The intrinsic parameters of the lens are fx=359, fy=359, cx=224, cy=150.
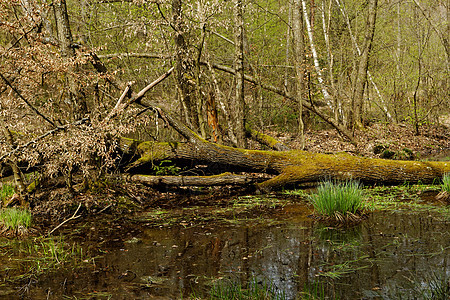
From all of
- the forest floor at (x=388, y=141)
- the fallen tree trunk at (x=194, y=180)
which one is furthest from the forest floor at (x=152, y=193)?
the fallen tree trunk at (x=194, y=180)

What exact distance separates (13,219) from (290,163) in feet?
17.5

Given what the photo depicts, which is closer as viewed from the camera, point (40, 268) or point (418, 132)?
point (40, 268)

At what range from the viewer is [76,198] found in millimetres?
6625

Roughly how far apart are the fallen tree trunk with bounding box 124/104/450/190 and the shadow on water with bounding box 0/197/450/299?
219 cm

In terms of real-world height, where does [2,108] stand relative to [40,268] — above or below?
above

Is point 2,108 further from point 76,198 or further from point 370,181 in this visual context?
point 370,181

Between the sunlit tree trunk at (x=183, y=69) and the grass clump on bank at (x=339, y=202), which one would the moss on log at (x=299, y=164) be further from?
the grass clump on bank at (x=339, y=202)

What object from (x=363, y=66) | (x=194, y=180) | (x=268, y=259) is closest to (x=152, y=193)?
(x=194, y=180)

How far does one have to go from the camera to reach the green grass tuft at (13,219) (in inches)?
200

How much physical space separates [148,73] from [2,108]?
21.5 feet

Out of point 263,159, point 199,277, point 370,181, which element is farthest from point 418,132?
point 199,277

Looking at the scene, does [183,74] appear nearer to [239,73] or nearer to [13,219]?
[239,73]

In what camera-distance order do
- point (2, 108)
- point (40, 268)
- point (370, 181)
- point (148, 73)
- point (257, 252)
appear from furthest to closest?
1. point (148, 73)
2. point (370, 181)
3. point (2, 108)
4. point (257, 252)
5. point (40, 268)

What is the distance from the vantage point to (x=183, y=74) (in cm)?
968
